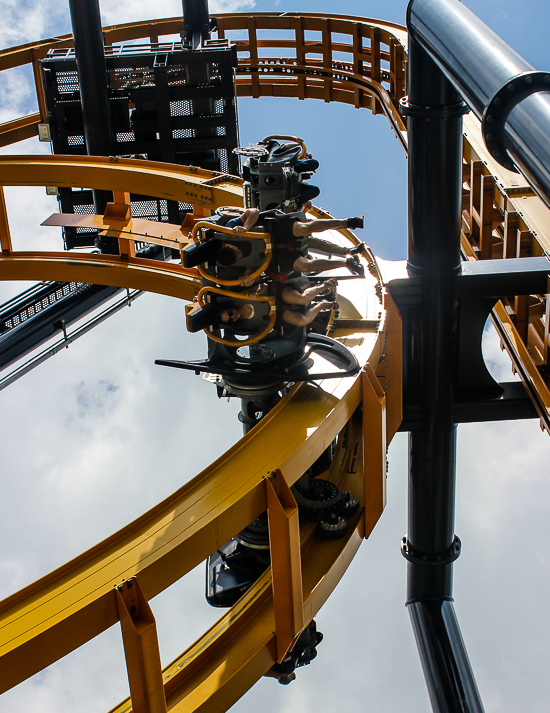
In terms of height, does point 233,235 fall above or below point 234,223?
below

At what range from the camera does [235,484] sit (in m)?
5.04

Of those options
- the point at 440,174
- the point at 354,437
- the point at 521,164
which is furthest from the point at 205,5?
the point at 521,164

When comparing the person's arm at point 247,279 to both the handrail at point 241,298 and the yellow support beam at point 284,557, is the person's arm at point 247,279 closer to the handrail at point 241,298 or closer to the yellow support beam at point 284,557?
the handrail at point 241,298

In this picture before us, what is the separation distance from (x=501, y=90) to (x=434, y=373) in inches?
176

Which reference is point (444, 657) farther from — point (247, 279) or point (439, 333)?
point (247, 279)

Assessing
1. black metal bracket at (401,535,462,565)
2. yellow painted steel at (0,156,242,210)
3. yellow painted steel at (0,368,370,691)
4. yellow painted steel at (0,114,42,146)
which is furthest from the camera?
yellow painted steel at (0,114,42,146)

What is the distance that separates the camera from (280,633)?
211 inches

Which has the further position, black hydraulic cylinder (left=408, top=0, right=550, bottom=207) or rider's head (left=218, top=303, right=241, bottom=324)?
Answer: rider's head (left=218, top=303, right=241, bottom=324)

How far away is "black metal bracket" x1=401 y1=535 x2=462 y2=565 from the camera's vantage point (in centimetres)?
959

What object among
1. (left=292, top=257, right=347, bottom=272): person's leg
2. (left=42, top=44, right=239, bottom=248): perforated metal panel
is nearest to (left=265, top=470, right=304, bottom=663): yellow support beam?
(left=292, top=257, right=347, bottom=272): person's leg

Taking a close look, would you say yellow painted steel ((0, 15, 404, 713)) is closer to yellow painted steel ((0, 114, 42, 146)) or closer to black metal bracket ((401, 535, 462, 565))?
black metal bracket ((401, 535, 462, 565))

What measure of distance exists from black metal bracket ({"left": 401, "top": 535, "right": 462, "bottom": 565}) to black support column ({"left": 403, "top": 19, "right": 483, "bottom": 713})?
13 millimetres

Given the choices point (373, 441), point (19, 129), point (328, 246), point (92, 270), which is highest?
point (19, 129)

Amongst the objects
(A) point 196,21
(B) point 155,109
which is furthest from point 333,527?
(A) point 196,21
